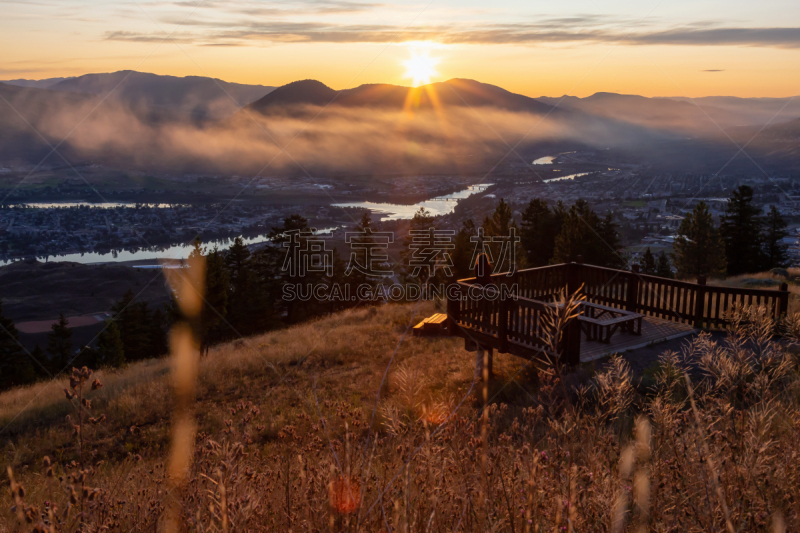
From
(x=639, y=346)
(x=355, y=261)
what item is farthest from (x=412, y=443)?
(x=355, y=261)

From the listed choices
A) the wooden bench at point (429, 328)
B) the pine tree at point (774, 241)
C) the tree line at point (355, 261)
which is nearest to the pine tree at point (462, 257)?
the tree line at point (355, 261)

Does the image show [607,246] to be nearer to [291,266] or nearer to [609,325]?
[291,266]

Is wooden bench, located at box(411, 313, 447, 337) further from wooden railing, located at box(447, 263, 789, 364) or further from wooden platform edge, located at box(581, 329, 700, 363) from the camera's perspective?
wooden platform edge, located at box(581, 329, 700, 363)

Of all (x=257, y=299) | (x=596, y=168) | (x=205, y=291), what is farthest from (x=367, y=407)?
(x=596, y=168)

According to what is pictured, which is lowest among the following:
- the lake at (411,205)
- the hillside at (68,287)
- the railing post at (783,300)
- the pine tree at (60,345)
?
the hillside at (68,287)

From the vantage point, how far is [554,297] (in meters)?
10.3

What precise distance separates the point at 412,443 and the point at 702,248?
157 ft

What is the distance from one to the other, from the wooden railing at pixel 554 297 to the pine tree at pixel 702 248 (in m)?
35.8

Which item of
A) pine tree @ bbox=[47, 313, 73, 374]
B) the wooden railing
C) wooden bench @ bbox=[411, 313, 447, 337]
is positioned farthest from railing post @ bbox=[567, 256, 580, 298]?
pine tree @ bbox=[47, 313, 73, 374]

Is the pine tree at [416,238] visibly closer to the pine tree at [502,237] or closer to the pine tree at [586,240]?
the pine tree at [502,237]

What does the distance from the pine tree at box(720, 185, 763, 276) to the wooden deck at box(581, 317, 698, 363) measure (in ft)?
145

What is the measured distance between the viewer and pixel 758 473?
2328 mm

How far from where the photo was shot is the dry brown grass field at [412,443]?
86.4 inches

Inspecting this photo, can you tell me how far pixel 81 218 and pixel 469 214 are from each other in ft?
502
